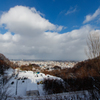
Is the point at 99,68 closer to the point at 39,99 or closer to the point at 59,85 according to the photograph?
the point at 59,85

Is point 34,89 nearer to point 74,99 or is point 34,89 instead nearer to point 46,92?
point 46,92

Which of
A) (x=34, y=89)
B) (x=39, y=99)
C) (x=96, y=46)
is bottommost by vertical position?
(x=39, y=99)

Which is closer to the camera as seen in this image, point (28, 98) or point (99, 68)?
point (28, 98)

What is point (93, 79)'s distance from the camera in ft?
38.2

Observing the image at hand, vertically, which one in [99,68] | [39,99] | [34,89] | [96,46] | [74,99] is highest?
[96,46]

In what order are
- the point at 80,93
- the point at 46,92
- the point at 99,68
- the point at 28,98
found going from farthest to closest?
the point at 99,68
the point at 46,92
the point at 80,93
the point at 28,98

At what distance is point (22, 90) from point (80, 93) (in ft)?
20.5

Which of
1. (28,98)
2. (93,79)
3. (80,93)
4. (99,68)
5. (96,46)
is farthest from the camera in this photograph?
(99,68)

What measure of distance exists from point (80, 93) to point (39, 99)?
4.27m

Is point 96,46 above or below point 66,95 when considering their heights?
above

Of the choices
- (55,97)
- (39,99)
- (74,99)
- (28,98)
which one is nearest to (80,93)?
(74,99)

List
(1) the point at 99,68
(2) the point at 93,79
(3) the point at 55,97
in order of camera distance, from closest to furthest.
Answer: (3) the point at 55,97
(2) the point at 93,79
(1) the point at 99,68

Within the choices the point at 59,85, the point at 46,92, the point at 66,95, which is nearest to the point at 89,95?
the point at 66,95

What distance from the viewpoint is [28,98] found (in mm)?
7156
